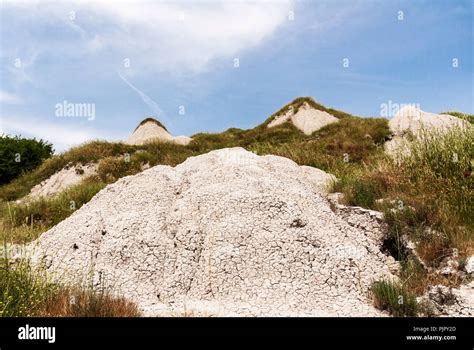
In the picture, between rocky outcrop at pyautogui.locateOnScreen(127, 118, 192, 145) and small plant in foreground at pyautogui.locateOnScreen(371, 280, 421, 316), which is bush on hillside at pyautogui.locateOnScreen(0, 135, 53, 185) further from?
small plant in foreground at pyautogui.locateOnScreen(371, 280, 421, 316)

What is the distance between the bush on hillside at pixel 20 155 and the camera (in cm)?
3297

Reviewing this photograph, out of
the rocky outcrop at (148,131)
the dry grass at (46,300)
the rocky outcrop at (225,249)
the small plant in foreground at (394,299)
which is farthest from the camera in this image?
the rocky outcrop at (148,131)

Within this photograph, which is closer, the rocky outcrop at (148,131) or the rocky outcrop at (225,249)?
the rocky outcrop at (225,249)

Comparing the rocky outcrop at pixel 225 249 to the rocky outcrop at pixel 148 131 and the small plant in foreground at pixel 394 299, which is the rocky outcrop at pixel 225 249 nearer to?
the small plant in foreground at pixel 394 299

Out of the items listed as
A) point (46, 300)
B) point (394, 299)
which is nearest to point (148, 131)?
point (46, 300)

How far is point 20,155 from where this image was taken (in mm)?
34281

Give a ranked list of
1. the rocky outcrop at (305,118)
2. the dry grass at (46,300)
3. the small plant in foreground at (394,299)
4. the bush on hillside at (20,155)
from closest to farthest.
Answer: the dry grass at (46,300) < the small plant in foreground at (394,299) < the bush on hillside at (20,155) < the rocky outcrop at (305,118)

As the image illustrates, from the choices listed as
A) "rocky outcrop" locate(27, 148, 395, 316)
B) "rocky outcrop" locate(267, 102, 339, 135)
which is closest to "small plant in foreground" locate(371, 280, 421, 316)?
"rocky outcrop" locate(27, 148, 395, 316)

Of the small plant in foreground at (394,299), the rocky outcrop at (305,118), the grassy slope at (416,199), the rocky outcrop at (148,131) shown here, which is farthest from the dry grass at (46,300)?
the rocky outcrop at (148,131)

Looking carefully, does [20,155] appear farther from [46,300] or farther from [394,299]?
[394,299]

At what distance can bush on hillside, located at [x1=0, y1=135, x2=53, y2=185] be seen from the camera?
32969 millimetres

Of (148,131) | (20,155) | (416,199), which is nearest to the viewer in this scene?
(416,199)

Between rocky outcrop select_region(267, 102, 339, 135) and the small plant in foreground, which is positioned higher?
rocky outcrop select_region(267, 102, 339, 135)
